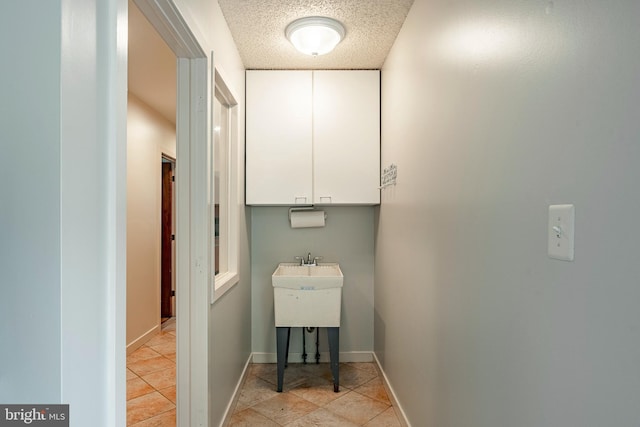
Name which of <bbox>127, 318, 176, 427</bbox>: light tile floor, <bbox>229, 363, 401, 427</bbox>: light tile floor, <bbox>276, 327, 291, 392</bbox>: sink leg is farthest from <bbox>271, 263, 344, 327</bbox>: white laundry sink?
<bbox>127, 318, 176, 427</bbox>: light tile floor

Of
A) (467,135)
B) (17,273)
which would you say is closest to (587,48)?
(467,135)

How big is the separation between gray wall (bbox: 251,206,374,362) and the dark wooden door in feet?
6.14

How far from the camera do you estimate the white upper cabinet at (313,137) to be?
283 cm

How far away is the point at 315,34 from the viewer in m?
2.20

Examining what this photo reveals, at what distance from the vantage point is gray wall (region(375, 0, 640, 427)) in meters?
0.63

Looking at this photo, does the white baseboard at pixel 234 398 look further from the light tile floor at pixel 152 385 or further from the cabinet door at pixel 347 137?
the cabinet door at pixel 347 137

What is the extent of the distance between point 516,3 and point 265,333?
2.93 metres

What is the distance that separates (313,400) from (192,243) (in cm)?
148

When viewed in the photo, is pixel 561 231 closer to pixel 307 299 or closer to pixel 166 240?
pixel 307 299

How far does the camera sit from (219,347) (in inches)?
79.1

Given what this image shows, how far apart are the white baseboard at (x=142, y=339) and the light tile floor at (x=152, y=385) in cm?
4

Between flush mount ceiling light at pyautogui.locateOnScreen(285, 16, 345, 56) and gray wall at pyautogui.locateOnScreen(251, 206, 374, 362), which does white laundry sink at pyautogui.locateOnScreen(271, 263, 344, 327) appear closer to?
gray wall at pyautogui.locateOnScreen(251, 206, 374, 362)

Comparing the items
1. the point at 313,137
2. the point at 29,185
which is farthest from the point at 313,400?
the point at 29,185

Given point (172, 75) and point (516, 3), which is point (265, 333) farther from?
point (516, 3)
